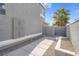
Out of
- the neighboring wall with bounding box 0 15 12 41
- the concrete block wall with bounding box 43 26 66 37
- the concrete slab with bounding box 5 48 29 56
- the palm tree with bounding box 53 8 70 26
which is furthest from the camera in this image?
the concrete block wall with bounding box 43 26 66 37

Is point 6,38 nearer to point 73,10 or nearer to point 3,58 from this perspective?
point 3,58

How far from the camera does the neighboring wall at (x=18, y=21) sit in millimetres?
4262

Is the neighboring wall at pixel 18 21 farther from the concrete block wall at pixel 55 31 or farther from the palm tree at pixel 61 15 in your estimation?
the palm tree at pixel 61 15

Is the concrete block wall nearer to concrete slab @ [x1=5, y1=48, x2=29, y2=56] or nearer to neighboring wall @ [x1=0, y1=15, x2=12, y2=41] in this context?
neighboring wall @ [x1=0, y1=15, x2=12, y2=41]

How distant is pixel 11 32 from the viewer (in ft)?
15.0

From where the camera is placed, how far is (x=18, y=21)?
492 centimetres

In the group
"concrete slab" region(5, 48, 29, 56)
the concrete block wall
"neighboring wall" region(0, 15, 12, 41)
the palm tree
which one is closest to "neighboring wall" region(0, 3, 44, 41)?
"neighboring wall" region(0, 15, 12, 41)

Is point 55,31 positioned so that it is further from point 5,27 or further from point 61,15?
point 5,27

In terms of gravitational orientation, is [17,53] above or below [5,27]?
below

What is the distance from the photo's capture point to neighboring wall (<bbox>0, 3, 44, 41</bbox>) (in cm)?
426

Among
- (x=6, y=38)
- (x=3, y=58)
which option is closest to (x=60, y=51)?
(x=3, y=58)

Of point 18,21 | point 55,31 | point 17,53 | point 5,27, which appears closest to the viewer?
point 17,53

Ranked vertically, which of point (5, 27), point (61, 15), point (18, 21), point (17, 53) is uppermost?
point (61, 15)

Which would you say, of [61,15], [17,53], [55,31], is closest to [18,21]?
[55,31]
